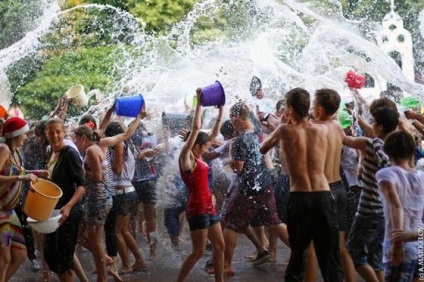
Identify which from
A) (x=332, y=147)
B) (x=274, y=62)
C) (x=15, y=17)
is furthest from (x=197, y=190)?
(x=15, y=17)

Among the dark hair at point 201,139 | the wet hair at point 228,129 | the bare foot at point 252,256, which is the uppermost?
the dark hair at point 201,139

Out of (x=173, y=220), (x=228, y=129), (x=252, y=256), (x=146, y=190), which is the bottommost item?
(x=252, y=256)

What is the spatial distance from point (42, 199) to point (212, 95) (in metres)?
1.69

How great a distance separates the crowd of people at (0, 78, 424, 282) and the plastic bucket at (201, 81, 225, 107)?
0.10 meters

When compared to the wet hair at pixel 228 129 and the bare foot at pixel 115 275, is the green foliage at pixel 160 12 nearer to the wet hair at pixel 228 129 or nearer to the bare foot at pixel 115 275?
the wet hair at pixel 228 129

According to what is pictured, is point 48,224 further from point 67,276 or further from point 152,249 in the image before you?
point 152,249

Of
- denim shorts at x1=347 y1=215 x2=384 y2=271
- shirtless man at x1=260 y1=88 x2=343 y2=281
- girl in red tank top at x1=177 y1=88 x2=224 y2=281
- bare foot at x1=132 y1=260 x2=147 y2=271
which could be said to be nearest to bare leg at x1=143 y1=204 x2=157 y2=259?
bare foot at x1=132 y1=260 x2=147 y2=271

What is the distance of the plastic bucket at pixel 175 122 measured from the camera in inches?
409

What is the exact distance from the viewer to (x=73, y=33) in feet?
75.1

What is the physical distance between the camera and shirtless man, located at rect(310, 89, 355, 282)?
637cm

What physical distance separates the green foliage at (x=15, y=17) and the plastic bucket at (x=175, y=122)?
1313 cm

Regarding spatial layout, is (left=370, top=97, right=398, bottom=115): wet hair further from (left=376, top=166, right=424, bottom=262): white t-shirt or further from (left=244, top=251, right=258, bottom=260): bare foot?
(left=244, top=251, right=258, bottom=260): bare foot

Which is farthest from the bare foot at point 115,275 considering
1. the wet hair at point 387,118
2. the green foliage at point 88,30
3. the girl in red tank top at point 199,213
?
the green foliage at point 88,30

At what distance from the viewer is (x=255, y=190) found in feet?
27.0
